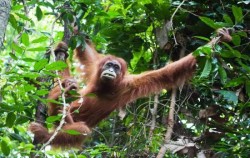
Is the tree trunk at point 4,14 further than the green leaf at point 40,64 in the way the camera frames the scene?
No

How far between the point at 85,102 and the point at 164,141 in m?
1.19

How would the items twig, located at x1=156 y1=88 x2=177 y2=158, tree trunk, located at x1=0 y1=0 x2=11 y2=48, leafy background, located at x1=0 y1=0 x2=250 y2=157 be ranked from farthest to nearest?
1. twig, located at x1=156 y1=88 x2=177 y2=158
2. leafy background, located at x1=0 y1=0 x2=250 y2=157
3. tree trunk, located at x1=0 y1=0 x2=11 y2=48

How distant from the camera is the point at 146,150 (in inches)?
155

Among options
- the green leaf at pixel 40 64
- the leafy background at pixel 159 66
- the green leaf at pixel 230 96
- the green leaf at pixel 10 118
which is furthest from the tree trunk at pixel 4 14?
the green leaf at pixel 230 96

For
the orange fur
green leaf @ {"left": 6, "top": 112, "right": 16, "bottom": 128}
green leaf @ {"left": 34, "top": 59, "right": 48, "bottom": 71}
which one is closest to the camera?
green leaf @ {"left": 34, "top": 59, "right": 48, "bottom": 71}

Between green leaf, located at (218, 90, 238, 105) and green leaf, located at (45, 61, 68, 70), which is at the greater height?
green leaf, located at (45, 61, 68, 70)

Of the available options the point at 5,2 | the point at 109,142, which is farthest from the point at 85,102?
the point at 5,2

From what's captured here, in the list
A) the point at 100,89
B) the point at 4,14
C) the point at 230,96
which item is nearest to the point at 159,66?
the point at 100,89

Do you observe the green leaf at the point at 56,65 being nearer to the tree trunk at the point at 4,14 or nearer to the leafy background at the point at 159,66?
the tree trunk at the point at 4,14

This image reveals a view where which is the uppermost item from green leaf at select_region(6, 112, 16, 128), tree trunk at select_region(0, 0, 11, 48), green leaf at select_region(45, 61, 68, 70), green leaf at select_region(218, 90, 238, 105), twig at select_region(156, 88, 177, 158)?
tree trunk at select_region(0, 0, 11, 48)

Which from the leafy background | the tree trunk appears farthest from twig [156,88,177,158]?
the tree trunk

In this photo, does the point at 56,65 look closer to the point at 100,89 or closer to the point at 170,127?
the point at 170,127

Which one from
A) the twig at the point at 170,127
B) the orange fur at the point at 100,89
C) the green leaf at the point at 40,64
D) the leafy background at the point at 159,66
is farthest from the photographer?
the orange fur at the point at 100,89

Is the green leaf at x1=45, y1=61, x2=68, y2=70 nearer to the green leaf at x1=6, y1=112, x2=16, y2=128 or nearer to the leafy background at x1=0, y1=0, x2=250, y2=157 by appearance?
the green leaf at x1=6, y1=112, x2=16, y2=128
